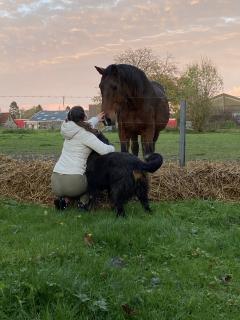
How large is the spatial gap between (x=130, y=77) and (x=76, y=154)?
1.79m

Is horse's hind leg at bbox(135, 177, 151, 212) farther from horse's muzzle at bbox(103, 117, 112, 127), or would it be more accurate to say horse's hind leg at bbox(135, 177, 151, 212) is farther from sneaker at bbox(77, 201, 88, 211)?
horse's muzzle at bbox(103, 117, 112, 127)

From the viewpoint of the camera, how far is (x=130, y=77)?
799cm

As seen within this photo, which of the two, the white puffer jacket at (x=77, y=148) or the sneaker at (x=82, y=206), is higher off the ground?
the white puffer jacket at (x=77, y=148)

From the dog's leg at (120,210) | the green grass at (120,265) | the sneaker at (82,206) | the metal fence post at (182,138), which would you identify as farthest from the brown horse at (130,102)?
the green grass at (120,265)

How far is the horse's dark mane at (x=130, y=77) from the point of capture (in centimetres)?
762

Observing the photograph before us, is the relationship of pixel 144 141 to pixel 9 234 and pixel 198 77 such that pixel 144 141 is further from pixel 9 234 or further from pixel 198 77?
pixel 198 77

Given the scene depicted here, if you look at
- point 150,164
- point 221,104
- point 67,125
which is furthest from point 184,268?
point 221,104

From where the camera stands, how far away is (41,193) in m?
8.31

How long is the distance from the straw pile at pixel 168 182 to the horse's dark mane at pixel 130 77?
1.64m

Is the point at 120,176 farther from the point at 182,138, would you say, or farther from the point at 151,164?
the point at 182,138

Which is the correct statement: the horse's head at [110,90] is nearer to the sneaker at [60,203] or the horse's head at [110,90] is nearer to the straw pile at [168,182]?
the sneaker at [60,203]

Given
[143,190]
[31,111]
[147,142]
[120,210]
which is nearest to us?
[120,210]

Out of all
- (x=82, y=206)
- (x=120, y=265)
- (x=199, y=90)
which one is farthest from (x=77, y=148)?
(x=199, y=90)

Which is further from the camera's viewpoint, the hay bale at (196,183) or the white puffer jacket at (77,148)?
the hay bale at (196,183)
